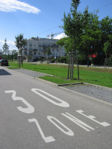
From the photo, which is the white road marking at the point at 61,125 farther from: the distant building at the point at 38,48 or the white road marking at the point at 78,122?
the distant building at the point at 38,48

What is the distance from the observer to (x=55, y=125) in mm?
3557

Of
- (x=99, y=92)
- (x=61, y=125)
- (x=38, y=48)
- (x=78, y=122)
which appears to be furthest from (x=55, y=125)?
(x=38, y=48)

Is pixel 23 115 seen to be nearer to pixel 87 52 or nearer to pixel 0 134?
pixel 0 134

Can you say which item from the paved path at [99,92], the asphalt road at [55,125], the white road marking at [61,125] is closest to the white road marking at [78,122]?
the asphalt road at [55,125]

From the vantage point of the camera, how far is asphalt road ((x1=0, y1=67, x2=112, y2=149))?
2.82 m

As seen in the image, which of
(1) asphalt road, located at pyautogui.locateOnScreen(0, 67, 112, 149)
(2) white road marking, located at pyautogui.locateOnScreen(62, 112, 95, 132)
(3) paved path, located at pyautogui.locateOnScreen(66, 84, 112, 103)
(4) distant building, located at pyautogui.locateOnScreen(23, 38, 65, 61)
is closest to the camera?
(1) asphalt road, located at pyautogui.locateOnScreen(0, 67, 112, 149)

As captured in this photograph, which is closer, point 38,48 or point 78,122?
point 78,122

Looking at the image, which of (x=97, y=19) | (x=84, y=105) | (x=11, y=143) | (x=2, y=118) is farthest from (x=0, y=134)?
(x=97, y=19)

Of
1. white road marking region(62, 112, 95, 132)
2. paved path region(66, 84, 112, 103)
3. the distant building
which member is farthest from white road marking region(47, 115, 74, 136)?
the distant building

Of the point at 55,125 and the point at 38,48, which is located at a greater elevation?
the point at 38,48

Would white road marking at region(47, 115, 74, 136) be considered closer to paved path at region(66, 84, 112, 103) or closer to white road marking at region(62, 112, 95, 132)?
white road marking at region(62, 112, 95, 132)

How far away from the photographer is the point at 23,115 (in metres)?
4.15

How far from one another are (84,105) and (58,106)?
0.99m

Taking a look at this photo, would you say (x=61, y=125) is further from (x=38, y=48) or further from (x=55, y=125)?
(x=38, y=48)
